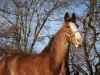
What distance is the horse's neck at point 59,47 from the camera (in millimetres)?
10438

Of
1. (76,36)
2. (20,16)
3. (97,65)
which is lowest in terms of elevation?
(97,65)

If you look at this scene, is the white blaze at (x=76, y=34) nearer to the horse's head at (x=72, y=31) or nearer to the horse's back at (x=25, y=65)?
the horse's head at (x=72, y=31)

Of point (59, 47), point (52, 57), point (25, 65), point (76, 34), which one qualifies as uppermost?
point (76, 34)

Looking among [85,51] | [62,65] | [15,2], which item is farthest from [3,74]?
[15,2]

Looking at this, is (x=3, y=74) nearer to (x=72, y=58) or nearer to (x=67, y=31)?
(x=67, y=31)

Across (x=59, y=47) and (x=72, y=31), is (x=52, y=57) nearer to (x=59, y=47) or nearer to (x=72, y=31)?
(x=59, y=47)

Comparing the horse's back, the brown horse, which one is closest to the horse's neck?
the brown horse

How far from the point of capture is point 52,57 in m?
10.4

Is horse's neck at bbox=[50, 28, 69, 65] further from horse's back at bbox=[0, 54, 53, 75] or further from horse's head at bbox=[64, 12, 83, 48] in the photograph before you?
horse's back at bbox=[0, 54, 53, 75]

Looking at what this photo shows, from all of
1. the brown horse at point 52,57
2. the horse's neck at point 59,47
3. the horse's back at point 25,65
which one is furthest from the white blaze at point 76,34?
the horse's back at point 25,65

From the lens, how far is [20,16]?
2430 cm

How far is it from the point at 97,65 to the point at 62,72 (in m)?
11.7

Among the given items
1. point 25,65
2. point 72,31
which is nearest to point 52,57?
point 25,65

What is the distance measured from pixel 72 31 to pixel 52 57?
940mm
